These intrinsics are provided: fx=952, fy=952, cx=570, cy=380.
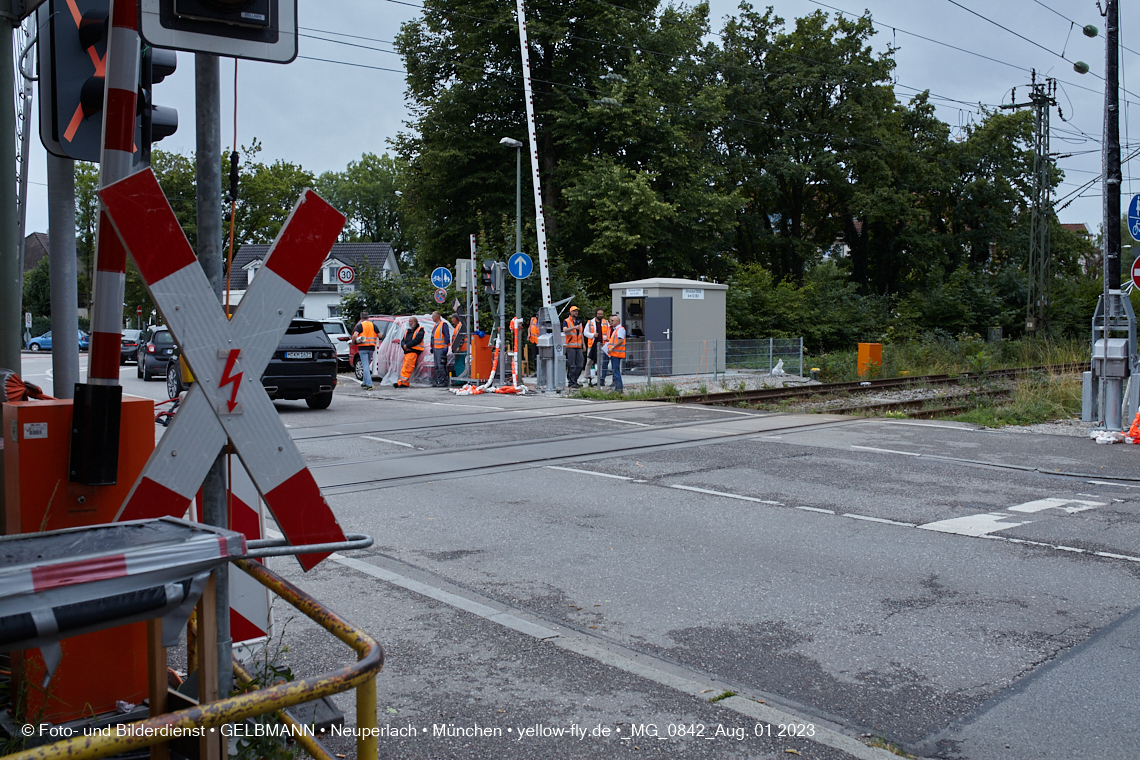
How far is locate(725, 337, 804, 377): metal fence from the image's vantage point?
24.5 metres

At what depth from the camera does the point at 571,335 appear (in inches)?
829

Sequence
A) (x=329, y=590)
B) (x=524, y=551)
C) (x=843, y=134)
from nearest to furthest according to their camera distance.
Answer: (x=329, y=590) < (x=524, y=551) < (x=843, y=134)

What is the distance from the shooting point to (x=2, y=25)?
432cm

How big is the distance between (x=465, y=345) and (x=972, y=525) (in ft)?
57.9

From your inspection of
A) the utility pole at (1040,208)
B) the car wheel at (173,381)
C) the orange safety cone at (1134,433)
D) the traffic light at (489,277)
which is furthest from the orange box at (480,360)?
the utility pole at (1040,208)

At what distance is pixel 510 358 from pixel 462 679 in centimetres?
1863

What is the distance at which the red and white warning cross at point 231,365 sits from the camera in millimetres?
2449

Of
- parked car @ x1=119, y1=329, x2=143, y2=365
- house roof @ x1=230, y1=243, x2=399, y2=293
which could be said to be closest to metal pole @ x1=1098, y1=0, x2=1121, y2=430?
parked car @ x1=119, y1=329, x2=143, y2=365

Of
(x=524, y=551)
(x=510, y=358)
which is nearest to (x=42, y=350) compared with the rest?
(x=510, y=358)

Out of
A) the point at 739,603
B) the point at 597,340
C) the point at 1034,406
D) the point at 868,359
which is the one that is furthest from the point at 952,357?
the point at 739,603

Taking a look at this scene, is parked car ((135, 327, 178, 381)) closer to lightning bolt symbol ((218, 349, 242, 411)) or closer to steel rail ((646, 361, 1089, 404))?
steel rail ((646, 361, 1089, 404))

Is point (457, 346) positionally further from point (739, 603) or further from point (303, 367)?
point (739, 603)

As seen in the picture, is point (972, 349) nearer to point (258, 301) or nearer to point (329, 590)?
point (329, 590)

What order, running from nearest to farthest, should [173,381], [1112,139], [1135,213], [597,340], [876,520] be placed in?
1. [876,520]
2. [1135,213]
3. [1112,139]
4. [173,381]
5. [597,340]
